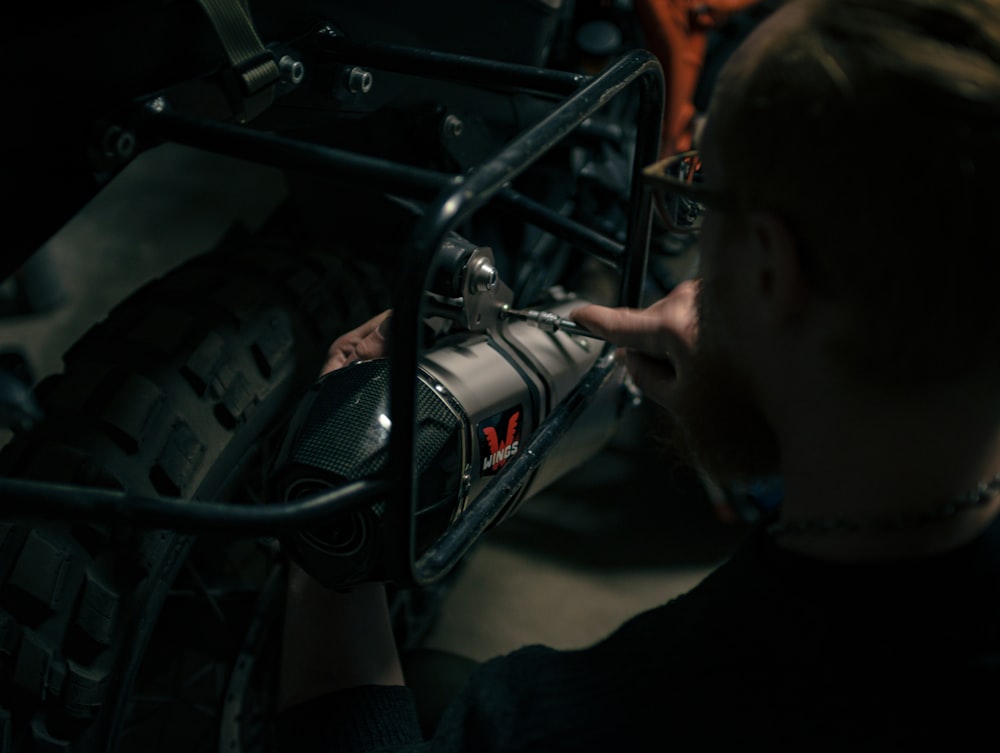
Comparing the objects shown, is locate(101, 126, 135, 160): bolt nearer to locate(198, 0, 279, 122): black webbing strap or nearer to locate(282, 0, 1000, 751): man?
locate(198, 0, 279, 122): black webbing strap

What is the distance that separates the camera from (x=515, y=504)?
2.81 ft

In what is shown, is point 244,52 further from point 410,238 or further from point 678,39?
point 678,39

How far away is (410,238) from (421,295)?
0.03 m

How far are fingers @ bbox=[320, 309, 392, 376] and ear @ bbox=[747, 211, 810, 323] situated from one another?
37 centimetres

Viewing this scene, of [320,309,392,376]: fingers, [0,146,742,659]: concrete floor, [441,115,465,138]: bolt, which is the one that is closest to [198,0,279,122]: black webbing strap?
[320,309,392,376]: fingers

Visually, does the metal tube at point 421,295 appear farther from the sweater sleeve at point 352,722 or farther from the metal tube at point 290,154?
the sweater sleeve at point 352,722

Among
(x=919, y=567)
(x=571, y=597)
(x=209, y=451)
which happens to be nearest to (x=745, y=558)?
(x=919, y=567)

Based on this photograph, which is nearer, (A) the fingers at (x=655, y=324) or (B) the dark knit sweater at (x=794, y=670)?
(B) the dark knit sweater at (x=794, y=670)

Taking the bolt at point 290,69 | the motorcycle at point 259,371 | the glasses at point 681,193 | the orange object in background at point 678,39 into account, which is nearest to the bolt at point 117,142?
the motorcycle at point 259,371

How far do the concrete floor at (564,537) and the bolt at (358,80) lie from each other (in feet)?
2.39

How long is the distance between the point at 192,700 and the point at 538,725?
24.9 inches

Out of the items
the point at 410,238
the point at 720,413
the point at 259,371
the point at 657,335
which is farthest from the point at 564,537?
the point at 410,238

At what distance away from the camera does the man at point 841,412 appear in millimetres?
451

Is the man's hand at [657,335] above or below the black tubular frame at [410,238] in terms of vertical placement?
below
